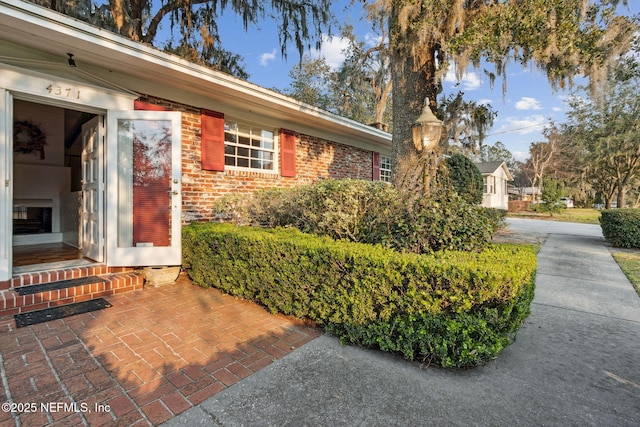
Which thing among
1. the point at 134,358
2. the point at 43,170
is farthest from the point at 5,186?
the point at 43,170

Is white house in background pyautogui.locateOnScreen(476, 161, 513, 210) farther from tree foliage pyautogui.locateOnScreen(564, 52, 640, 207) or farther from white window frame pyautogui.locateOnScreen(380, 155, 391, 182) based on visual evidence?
white window frame pyautogui.locateOnScreen(380, 155, 391, 182)

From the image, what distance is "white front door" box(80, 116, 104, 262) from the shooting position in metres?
4.18

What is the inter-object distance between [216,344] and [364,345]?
1.25 meters

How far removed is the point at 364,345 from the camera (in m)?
2.61

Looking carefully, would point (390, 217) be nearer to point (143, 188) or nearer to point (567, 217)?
point (143, 188)

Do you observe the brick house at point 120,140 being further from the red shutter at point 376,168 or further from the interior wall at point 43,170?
the red shutter at point 376,168

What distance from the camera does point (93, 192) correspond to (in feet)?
14.4

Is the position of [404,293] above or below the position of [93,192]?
below

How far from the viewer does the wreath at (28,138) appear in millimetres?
5723

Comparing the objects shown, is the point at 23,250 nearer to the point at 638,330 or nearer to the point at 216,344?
the point at 216,344

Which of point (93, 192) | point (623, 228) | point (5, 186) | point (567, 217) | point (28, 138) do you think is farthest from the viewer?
point (567, 217)

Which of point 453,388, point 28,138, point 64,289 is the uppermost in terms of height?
point 28,138

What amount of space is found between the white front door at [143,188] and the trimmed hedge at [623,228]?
9991mm

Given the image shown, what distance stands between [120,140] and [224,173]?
167 centimetres
